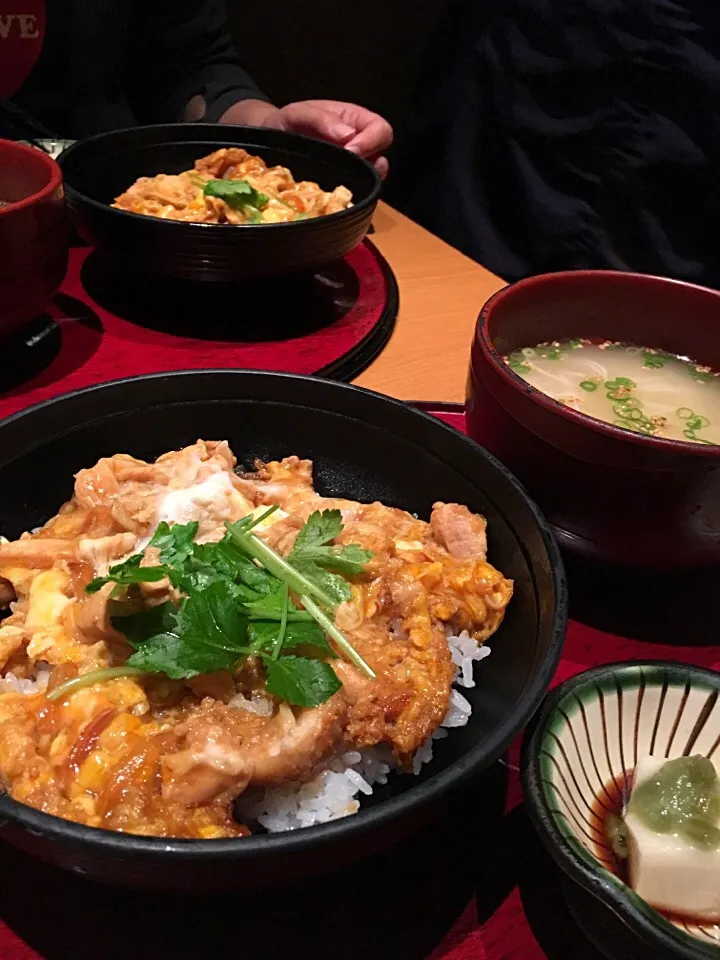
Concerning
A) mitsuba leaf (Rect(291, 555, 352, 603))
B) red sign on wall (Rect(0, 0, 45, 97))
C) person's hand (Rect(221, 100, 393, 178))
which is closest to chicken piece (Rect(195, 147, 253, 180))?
person's hand (Rect(221, 100, 393, 178))

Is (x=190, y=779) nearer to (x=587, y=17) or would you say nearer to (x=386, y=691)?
(x=386, y=691)

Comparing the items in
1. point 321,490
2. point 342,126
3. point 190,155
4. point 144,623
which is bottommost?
point 321,490

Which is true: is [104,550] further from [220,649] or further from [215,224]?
[215,224]

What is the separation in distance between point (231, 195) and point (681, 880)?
2315mm

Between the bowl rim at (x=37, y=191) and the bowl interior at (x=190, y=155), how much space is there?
1.70ft

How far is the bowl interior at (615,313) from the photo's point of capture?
1.78 m

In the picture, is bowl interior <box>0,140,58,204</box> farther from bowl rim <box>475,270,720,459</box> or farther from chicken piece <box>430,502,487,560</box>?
chicken piece <box>430,502,487,560</box>

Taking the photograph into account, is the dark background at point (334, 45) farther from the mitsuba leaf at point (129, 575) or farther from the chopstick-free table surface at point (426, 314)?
the mitsuba leaf at point (129, 575)

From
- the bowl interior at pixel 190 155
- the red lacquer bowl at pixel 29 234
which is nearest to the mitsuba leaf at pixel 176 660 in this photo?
the red lacquer bowl at pixel 29 234

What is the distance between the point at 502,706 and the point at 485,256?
3297mm

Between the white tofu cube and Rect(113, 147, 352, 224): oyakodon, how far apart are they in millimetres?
2058

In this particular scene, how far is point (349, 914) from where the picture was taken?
1.07m

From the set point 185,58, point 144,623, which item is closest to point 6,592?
A: point 144,623

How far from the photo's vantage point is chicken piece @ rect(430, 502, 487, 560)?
143 centimetres
